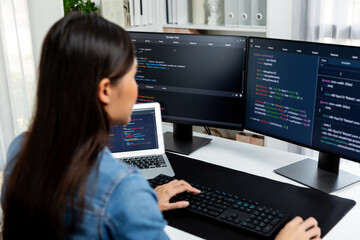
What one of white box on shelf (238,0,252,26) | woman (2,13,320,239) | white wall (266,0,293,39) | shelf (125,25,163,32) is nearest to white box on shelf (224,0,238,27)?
white box on shelf (238,0,252,26)

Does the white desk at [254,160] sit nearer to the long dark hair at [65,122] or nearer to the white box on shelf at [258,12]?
the long dark hair at [65,122]

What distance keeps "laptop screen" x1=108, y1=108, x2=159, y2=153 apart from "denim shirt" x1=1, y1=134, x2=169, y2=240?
0.82m

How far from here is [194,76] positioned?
173 centimetres

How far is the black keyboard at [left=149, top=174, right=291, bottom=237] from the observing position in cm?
121

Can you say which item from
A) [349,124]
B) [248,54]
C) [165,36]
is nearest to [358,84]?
[349,124]

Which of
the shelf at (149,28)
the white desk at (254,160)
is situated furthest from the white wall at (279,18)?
the white desk at (254,160)

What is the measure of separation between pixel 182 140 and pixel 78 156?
42.9 inches

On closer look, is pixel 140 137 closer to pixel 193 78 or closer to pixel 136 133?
pixel 136 133

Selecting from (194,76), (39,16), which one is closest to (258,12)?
(194,76)

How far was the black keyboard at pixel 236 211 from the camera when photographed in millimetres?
1215

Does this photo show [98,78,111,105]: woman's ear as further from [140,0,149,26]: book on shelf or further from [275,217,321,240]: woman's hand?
[140,0,149,26]: book on shelf

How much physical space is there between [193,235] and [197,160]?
510mm

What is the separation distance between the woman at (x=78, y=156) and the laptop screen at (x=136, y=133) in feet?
2.65

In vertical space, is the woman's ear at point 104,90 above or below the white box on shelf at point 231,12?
below
